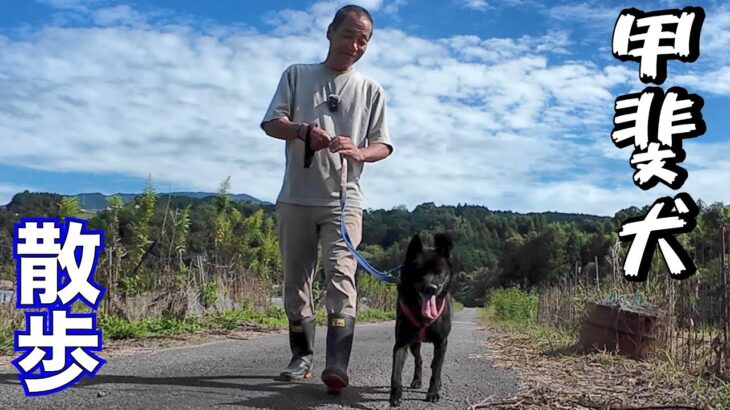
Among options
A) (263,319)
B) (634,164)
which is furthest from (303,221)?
(263,319)

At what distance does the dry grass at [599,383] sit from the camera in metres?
3.57

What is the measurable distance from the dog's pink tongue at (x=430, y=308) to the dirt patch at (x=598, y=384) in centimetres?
53

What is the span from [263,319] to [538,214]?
73563 mm

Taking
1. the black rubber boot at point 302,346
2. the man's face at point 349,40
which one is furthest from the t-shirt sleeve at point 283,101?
the black rubber boot at point 302,346

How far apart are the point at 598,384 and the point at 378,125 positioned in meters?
2.21

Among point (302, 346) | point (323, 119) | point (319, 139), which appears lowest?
point (302, 346)

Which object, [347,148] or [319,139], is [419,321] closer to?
[347,148]

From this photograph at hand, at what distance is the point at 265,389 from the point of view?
3865 mm

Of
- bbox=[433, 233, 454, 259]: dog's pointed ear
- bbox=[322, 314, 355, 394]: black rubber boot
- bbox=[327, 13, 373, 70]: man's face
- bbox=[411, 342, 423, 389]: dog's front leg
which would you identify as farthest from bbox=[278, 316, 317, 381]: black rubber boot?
bbox=[327, 13, 373, 70]: man's face

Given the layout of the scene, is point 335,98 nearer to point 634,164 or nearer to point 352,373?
point 352,373

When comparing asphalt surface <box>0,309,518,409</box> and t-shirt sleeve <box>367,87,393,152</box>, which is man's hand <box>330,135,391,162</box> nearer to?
t-shirt sleeve <box>367,87,393,152</box>

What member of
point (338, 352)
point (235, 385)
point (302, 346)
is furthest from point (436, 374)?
point (235, 385)

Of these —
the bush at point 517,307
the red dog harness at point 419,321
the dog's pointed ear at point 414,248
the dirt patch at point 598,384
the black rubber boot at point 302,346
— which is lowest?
the bush at point 517,307

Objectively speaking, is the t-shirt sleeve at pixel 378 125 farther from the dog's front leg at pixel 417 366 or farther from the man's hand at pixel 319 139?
the dog's front leg at pixel 417 366
